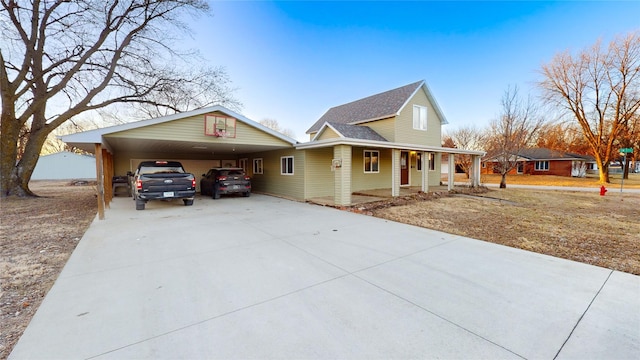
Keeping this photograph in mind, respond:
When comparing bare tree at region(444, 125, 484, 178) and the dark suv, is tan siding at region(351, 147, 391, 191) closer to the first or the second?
the dark suv

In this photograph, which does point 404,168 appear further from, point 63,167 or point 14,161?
point 63,167

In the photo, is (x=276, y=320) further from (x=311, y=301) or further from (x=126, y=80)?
(x=126, y=80)

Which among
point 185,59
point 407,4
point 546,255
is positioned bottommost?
point 546,255

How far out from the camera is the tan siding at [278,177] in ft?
37.6

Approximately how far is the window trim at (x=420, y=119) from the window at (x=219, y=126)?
10.4 meters

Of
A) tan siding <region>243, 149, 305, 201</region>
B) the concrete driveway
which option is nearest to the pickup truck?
the concrete driveway

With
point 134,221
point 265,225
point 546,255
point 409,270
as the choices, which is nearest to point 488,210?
point 546,255

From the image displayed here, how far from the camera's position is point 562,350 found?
2.06m

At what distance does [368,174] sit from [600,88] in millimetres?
23282

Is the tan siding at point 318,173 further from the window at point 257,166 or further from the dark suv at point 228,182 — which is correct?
the window at point 257,166

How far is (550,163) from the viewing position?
31.9m

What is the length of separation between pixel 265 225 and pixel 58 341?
446 centimetres

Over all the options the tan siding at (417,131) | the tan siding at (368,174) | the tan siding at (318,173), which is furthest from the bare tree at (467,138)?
the tan siding at (318,173)

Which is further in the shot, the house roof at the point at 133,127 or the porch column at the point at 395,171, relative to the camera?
the porch column at the point at 395,171
